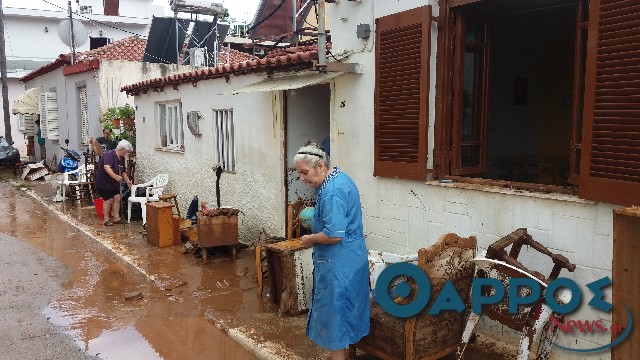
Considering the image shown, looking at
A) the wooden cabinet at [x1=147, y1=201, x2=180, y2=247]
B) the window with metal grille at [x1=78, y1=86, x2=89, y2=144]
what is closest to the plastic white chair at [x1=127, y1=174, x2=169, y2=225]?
the wooden cabinet at [x1=147, y1=201, x2=180, y2=247]

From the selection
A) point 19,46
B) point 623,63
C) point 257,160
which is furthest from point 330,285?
point 19,46

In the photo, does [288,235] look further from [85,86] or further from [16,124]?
[16,124]

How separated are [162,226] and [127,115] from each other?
678 cm

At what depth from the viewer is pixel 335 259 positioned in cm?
377

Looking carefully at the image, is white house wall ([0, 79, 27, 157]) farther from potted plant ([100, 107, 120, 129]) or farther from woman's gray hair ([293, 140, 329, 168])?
woman's gray hair ([293, 140, 329, 168])

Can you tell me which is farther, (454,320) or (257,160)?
(257,160)

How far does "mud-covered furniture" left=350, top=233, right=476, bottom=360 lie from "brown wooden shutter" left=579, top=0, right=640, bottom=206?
108cm

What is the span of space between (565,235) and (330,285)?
1982 millimetres

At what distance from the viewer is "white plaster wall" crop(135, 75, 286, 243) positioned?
7.89 meters

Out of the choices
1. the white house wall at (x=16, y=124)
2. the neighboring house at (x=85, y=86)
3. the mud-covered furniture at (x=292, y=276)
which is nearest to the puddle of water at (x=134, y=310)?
the mud-covered furniture at (x=292, y=276)

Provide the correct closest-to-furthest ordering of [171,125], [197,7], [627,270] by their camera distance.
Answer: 1. [627,270]
2. [171,125]
3. [197,7]

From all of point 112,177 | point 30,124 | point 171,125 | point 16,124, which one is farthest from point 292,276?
point 16,124

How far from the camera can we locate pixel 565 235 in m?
4.17

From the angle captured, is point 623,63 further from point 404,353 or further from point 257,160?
point 257,160
